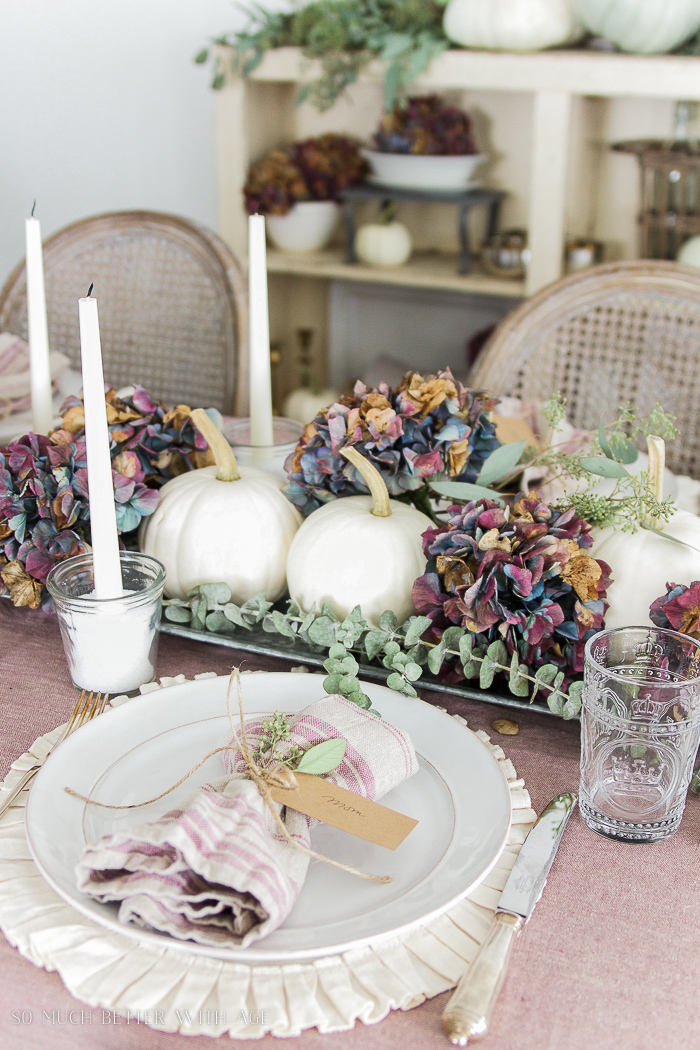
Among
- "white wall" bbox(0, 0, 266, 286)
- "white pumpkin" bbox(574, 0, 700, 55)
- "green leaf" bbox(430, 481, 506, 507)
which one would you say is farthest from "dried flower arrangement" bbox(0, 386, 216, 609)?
"white pumpkin" bbox(574, 0, 700, 55)

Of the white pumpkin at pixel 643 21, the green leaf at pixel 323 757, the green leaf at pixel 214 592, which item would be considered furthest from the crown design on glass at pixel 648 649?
the white pumpkin at pixel 643 21

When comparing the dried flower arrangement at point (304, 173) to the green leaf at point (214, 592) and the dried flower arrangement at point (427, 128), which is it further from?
the green leaf at point (214, 592)

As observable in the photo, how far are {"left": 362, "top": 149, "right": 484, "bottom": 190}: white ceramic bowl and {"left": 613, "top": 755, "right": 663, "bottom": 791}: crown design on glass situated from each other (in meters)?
1.93

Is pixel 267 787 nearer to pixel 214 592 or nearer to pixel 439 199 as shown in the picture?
pixel 214 592

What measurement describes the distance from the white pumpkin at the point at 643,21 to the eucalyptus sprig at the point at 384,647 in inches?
61.8

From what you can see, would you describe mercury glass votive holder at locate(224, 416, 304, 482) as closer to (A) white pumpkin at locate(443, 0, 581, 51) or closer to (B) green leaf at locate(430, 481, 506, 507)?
(B) green leaf at locate(430, 481, 506, 507)

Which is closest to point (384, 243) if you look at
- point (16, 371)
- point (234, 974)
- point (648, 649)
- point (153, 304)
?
point (153, 304)

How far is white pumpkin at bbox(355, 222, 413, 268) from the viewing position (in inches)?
93.4

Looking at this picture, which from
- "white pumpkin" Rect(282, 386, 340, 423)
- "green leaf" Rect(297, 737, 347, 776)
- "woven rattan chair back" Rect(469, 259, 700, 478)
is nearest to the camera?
"green leaf" Rect(297, 737, 347, 776)

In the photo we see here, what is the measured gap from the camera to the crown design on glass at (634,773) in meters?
0.58

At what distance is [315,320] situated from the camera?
284 centimetres

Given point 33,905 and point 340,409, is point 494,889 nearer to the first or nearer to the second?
point 33,905

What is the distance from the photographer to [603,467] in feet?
2.41

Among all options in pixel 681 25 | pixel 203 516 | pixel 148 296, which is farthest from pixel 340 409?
pixel 681 25
